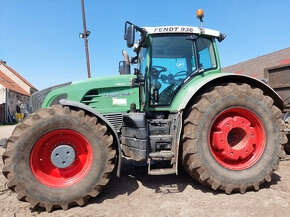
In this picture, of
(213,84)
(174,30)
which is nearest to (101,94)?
(174,30)

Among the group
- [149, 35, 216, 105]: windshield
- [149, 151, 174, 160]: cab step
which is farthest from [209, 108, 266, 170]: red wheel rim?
[149, 35, 216, 105]: windshield

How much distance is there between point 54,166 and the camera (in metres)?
2.66

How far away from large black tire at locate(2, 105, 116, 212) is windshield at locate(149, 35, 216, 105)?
1059mm

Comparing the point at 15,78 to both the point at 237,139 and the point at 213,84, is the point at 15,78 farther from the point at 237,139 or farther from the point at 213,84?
the point at 237,139

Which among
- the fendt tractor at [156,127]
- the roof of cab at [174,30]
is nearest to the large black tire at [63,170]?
the fendt tractor at [156,127]

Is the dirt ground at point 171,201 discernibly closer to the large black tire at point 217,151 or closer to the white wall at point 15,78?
the large black tire at point 217,151

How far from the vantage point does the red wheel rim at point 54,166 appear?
2.56 meters

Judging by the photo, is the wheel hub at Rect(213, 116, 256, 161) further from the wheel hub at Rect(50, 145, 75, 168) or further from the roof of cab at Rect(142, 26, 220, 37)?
the wheel hub at Rect(50, 145, 75, 168)

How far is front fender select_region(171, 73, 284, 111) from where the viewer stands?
2.92 m

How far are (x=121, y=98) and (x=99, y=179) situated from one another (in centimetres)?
127

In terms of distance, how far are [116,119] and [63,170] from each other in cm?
106

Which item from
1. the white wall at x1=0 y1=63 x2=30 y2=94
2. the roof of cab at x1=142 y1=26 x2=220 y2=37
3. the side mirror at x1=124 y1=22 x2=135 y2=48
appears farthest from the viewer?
the white wall at x1=0 y1=63 x2=30 y2=94

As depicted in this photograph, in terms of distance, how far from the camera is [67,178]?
266 cm

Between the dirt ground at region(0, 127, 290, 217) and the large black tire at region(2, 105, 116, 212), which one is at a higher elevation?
the large black tire at region(2, 105, 116, 212)
